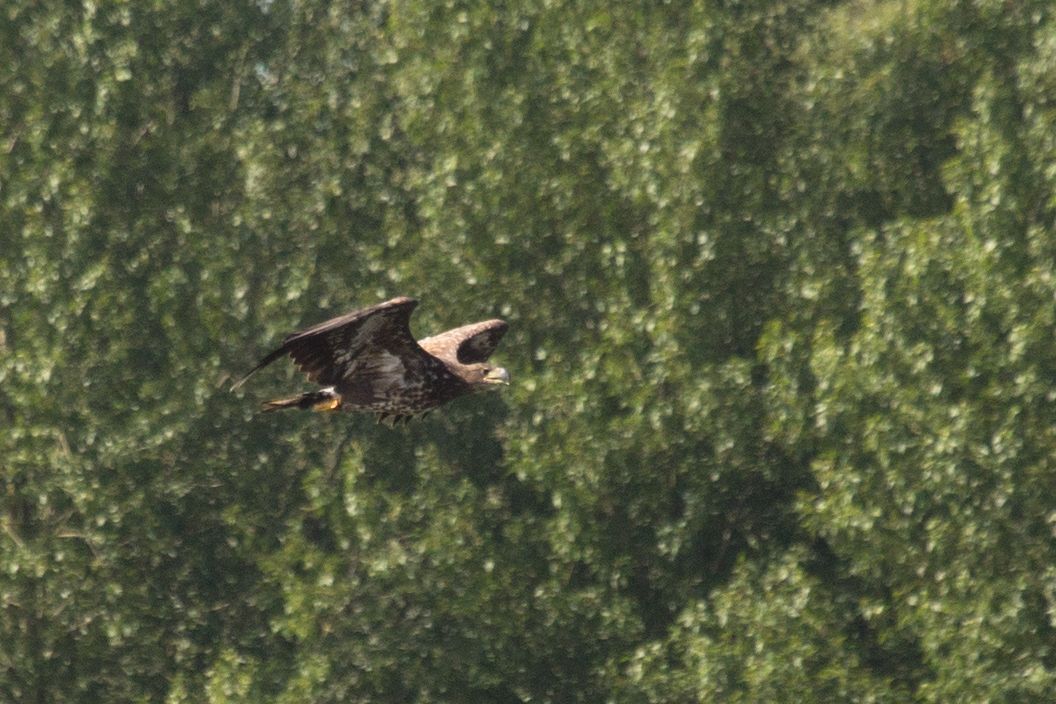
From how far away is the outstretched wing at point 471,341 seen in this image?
14021 millimetres

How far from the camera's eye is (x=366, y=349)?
12.2 meters

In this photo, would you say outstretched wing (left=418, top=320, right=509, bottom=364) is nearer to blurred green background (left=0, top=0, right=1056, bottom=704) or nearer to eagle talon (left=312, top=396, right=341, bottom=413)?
eagle talon (left=312, top=396, right=341, bottom=413)

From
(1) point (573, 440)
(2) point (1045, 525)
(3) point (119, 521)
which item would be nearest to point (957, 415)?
(2) point (1045, 525)

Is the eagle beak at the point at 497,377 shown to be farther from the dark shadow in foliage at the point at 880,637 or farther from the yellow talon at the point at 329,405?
the dark shadow in foliage at the point at 880,637

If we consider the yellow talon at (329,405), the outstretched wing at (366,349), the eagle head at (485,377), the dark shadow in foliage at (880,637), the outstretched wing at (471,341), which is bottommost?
the dark shadow in foliage at (880,637)

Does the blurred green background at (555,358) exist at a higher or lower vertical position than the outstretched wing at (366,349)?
lower

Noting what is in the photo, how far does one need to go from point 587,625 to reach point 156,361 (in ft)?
14.4

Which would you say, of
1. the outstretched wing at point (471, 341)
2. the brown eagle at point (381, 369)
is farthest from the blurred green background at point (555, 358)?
the brown eagle at point (381, 369)

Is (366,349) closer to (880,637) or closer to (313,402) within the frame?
(313,402)

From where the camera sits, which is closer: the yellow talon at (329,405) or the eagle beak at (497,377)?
the yellow talon at (329,405)

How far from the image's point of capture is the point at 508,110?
19.3 meters

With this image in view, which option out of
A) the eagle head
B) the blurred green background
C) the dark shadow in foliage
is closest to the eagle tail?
the eagle head

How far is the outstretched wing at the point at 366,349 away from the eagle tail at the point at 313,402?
0.39 feet

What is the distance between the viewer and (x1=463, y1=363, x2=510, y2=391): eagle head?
1306cm
